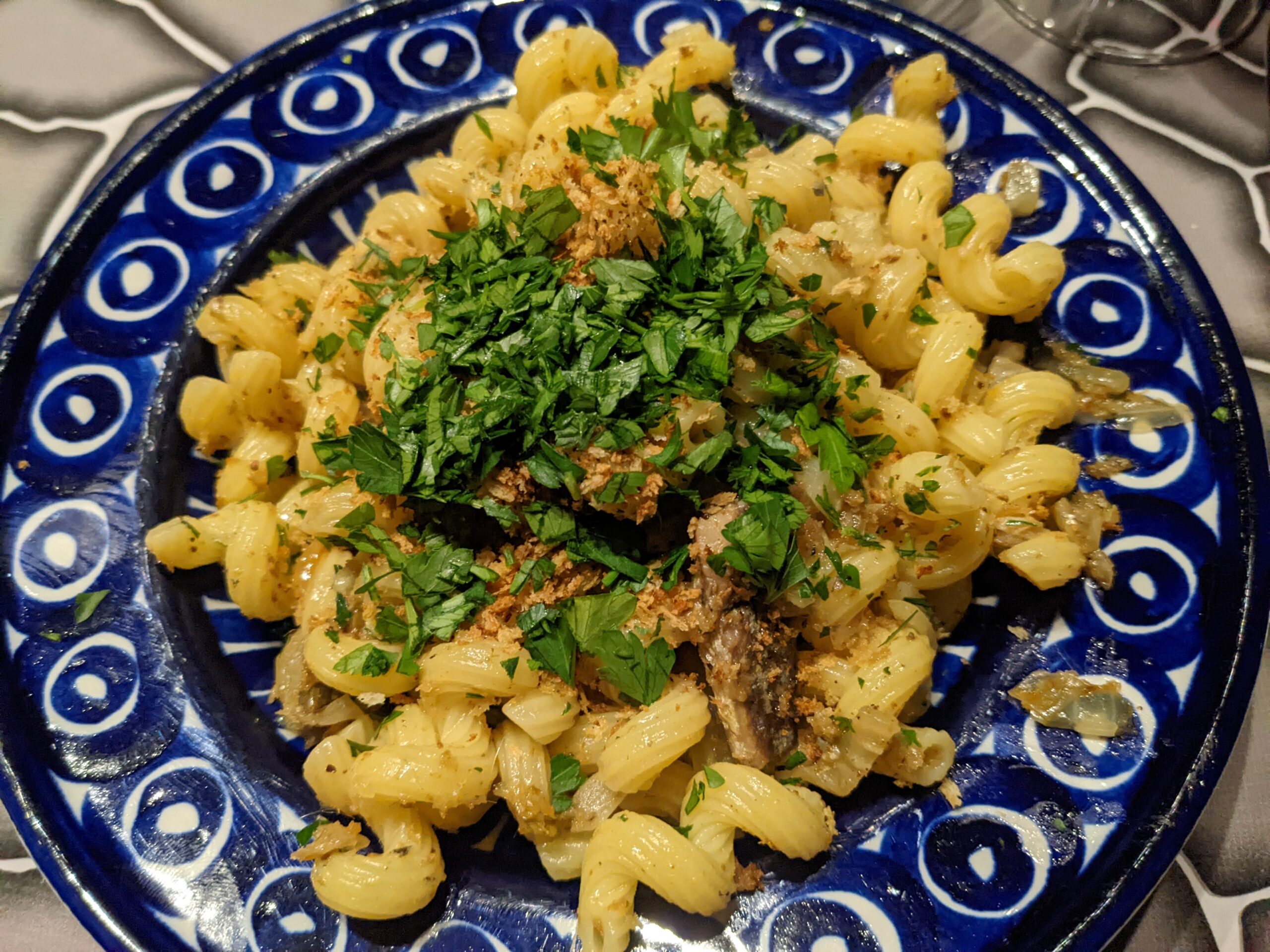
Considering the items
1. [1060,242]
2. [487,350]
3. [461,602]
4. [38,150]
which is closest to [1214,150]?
[1060,242]

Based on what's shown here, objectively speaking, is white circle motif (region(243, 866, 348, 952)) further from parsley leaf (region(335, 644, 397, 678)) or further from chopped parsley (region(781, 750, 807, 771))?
chopped parsley (region(781, 750, 807, 771))

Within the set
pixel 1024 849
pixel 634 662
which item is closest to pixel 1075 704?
pixel 1024 849

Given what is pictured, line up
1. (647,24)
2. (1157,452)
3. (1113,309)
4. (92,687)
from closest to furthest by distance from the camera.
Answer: (92,687)
(1157,452)
(1113,309)
(647,24)

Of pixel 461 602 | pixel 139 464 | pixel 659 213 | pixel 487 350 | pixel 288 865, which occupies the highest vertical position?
pixel 659 213

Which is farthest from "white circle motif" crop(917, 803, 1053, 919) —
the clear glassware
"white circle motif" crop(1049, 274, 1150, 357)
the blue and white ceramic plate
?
the clear glassware

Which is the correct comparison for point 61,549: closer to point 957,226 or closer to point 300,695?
point 300,695

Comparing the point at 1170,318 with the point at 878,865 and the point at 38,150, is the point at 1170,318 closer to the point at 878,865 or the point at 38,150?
the point at 878,865
